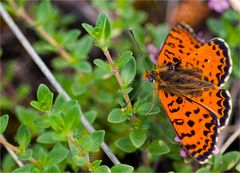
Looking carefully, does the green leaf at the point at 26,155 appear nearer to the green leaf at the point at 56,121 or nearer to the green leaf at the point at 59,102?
the green leaf at the point at 59,102

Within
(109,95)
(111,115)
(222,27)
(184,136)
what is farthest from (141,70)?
(184,136)

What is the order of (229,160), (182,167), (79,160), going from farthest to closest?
1. (182,167)
2. (229,160)
3. (79,160)

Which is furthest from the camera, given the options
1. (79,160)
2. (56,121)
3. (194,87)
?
(194,87)

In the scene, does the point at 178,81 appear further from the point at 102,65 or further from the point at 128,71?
the point at 102,65

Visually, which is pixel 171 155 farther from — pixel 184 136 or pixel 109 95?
pixel 109 95

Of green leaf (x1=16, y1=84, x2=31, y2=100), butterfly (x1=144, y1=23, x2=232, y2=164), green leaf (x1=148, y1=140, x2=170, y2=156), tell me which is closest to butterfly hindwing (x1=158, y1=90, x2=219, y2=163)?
butterfly (x1=144, y1=23, x2=232, y2=164)

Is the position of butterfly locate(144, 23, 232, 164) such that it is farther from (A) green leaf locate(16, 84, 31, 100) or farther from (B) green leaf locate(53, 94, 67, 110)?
(A) green leaf locate(16, 84, 31, 100)

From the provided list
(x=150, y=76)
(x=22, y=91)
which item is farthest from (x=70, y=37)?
(x=150, y=76)
